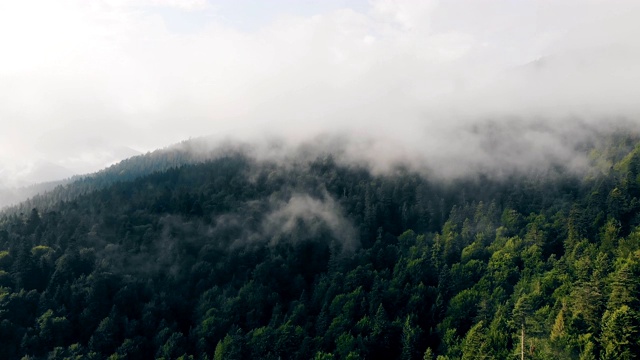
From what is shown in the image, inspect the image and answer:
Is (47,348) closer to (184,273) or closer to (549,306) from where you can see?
(184,273)

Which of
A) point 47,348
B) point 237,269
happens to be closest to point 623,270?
point 237,269

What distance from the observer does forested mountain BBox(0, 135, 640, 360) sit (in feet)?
394

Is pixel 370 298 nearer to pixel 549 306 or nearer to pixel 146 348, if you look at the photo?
pixel 549 306

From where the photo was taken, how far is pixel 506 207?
192000 millimetres

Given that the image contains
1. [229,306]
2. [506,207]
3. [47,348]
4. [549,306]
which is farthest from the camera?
[506,207]

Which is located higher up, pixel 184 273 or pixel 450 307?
pixel 184 273

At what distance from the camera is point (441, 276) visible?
16025 centimetres

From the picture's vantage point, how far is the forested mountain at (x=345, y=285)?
12019cm

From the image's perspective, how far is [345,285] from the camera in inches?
6481

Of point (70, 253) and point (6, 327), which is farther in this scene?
point (70, 253)

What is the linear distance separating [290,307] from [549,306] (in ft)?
243

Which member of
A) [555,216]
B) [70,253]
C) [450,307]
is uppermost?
[70,253]

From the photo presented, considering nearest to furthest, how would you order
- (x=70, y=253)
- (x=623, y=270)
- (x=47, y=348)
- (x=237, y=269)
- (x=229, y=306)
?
(x=623, y=270)
(x=47, y=348)
(x=229, y=306)
(x=70, y=253)
(x=237, y=269)

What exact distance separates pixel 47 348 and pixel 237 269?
62.7 metres
